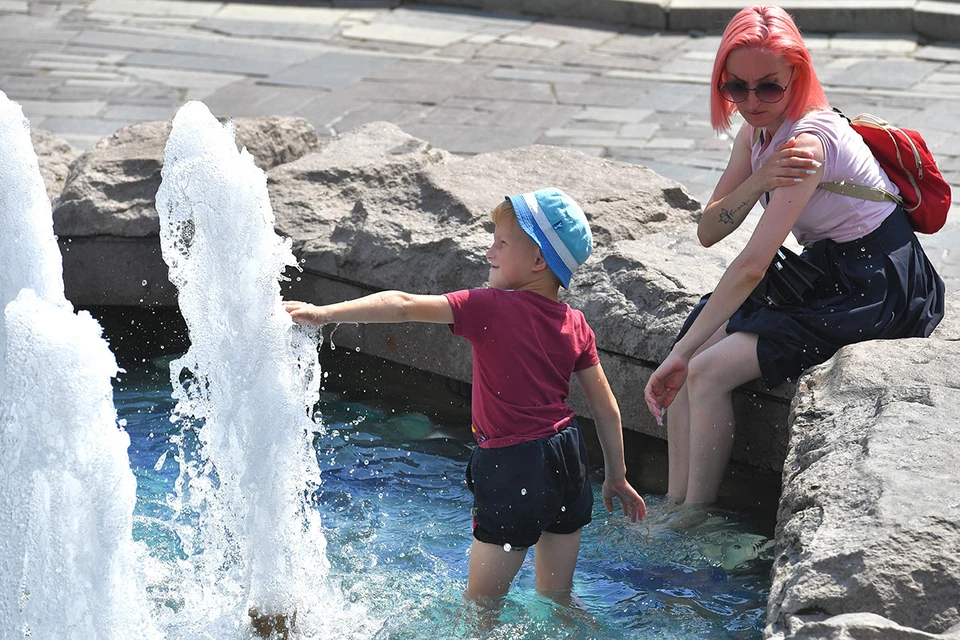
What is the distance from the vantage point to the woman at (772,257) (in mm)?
3061

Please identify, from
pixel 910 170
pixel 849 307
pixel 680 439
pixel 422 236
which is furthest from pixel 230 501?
pixel 910 170

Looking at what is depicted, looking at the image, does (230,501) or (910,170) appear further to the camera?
(910,170)

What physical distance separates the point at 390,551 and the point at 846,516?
1433 mm

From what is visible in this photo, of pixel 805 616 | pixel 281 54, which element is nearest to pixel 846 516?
pixel 805 616

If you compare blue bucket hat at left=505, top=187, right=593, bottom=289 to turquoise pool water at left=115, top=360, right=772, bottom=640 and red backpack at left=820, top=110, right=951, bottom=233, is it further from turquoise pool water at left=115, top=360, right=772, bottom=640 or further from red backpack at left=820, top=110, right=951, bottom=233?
red backpack at left=820, top=110, right=951, bottom=233

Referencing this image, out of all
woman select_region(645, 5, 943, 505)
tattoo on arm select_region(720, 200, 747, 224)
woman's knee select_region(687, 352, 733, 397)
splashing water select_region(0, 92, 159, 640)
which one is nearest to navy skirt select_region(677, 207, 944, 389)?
woman select_region(645, 5, 943, 505)

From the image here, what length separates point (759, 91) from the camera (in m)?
3.09

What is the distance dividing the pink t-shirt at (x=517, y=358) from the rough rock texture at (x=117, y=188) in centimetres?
218

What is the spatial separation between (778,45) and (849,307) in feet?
2.35

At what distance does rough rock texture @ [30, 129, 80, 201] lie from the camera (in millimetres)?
5102

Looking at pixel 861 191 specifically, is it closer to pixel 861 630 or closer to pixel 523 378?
pixel 523 378

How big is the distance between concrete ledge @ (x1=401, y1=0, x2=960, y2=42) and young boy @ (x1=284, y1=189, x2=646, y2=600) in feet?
21.7

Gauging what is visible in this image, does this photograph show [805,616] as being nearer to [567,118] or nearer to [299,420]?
[299,420]

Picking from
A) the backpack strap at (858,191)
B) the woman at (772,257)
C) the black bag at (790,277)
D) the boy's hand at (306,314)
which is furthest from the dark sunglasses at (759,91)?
the boy's hand at (306,314)
